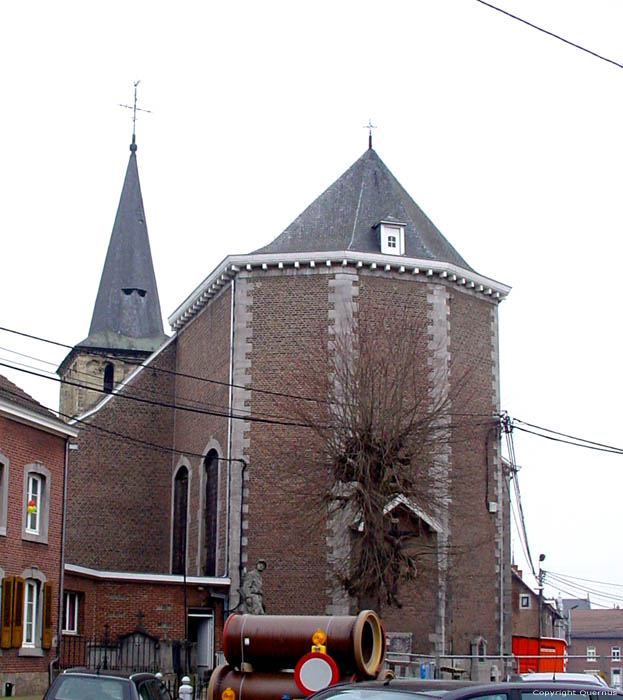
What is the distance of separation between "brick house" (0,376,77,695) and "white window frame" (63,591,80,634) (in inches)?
86.0

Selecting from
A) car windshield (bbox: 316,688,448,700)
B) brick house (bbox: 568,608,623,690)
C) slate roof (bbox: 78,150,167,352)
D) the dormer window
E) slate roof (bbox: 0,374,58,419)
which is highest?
slate roof (bbox: 78,150,167,352)

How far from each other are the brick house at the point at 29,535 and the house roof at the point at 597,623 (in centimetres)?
6107

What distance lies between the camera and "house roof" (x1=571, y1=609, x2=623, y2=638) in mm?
79312

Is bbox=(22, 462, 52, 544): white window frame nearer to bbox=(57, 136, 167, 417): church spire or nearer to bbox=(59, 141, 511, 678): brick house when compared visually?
bbox=(59, 141, 511, 678): brick house

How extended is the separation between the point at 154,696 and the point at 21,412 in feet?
34.3

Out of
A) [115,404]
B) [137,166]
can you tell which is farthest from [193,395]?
[137,166]

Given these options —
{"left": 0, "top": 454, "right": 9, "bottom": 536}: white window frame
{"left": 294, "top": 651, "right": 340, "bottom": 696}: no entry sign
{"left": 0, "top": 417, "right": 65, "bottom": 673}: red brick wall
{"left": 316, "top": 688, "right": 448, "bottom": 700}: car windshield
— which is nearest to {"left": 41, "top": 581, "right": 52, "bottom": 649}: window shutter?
{"left": 0, "top": 417, "right": 65, "bottom": 673}: red brick wall

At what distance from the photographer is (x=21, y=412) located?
2359 centimetres

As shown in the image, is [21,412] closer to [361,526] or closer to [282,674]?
[361,526]

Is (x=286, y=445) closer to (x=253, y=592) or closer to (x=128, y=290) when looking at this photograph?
(x=253, y=592)

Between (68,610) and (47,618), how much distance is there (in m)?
3.45

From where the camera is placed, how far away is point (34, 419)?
79.4 ft

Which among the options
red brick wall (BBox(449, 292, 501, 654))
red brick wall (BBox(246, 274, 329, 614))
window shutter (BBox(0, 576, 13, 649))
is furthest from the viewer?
red brick wall (BBox(449, 292, 501, 654))

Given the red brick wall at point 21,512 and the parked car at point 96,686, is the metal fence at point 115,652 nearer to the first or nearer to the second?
the red brick wall at point 21,512
